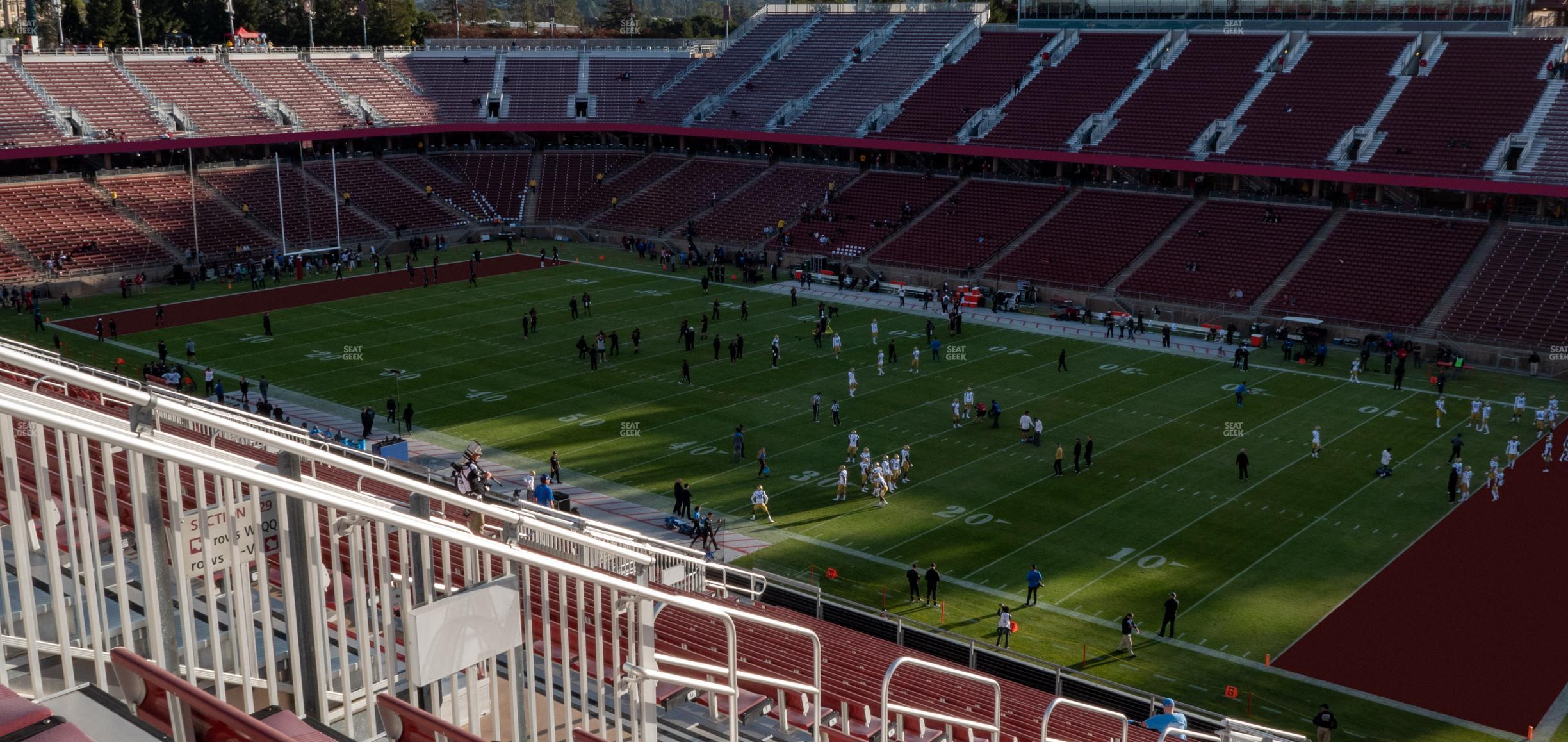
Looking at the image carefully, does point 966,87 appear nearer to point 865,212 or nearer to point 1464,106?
point 865,212

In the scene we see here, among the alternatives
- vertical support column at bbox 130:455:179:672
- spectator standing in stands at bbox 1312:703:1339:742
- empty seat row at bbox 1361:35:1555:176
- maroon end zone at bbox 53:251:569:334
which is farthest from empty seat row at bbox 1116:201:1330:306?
vertical support column at bbox 130:455:179:672

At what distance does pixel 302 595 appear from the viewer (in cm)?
706

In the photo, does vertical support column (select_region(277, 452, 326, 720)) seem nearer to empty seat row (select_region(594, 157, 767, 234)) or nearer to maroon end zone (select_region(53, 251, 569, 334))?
maroon end zone (select_region(53, 251, 569, 334))

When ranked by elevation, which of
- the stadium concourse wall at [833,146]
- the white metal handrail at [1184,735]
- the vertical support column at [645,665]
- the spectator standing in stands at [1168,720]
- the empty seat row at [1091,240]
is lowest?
the spectator standing in stands at [1168,720]

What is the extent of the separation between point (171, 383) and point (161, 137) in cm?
3102

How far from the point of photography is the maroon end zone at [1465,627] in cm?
2039

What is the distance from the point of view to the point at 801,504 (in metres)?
29.0

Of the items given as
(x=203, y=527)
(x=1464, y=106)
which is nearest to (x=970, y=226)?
(x=1464, y=106)

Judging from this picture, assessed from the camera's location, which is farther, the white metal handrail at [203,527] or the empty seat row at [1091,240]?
the empty seat row at [1091,240]

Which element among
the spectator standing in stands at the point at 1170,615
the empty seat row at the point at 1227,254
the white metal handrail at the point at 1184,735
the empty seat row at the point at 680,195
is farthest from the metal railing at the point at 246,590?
the empty seat row at the point at 680,195

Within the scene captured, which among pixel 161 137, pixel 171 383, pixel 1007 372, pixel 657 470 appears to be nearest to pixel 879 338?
pixel 1007 372

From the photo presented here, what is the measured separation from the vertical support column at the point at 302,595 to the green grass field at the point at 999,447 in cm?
1624

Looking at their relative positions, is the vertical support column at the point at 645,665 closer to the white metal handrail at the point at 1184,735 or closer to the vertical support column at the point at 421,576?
the vertical support column at the point at 421,576

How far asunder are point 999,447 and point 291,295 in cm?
3291
